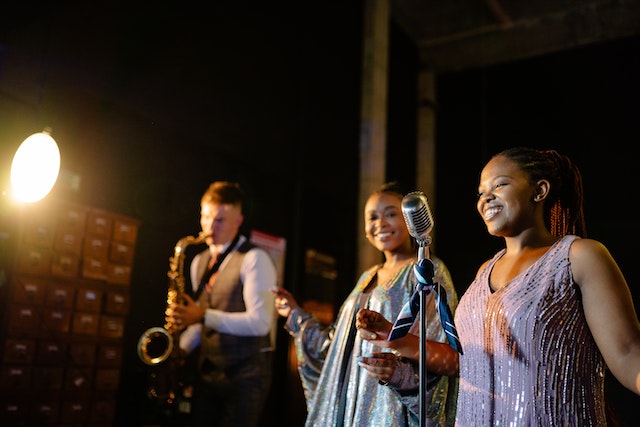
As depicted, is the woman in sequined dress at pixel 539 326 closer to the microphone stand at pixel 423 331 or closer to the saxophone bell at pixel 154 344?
the microphone stand at pixel 423 331

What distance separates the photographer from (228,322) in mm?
3459

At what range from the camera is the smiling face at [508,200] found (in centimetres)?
164

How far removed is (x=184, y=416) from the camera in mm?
3482

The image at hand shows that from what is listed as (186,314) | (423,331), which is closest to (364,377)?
(423,331)

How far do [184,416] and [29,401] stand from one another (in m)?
0.82

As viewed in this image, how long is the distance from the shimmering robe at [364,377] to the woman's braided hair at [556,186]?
0.48m

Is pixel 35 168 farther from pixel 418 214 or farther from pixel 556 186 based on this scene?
pixel 556 186

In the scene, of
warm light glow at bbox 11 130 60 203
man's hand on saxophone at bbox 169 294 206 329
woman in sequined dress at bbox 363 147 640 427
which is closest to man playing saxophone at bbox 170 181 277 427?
man's hand on saxophone at bbox 169 294 206 329

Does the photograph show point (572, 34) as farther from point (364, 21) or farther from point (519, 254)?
point (519, 254)

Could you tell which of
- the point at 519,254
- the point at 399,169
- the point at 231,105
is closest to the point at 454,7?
the point at 399,169

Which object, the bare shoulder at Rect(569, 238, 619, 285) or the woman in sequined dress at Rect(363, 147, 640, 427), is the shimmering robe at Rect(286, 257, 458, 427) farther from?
the bare shoulder at Rect(569, 238, 619, 285)

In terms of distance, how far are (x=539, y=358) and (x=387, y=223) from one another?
1.16 m

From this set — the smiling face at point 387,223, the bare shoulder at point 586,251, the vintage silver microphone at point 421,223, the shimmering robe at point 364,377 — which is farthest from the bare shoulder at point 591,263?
the smiling face at point 387,223

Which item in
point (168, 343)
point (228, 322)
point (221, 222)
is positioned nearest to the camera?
point (228, 322)
